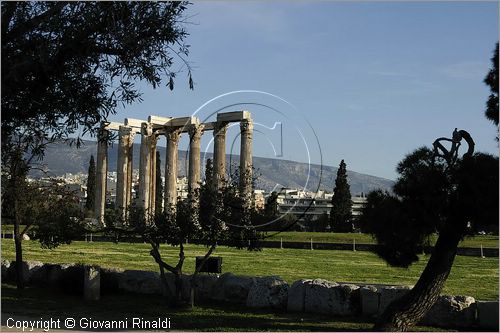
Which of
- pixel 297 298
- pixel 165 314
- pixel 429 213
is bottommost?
pixel 165 314

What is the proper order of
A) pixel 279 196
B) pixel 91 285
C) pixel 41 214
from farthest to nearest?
pixel 279 196
pixel 41 214
pixel 91 285

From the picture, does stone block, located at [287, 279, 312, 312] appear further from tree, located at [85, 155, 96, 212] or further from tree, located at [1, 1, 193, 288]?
tree, located at [85, 155, 96, 212]

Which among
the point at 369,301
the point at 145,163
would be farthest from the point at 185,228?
the point at 145,163

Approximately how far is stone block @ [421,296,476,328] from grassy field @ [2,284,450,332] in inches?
18.1

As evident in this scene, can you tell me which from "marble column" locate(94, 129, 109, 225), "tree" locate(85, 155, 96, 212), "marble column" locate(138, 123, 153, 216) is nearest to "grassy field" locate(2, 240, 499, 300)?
"marble column" locate(138, 123, 153, 216)

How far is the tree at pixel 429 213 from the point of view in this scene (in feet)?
43.3

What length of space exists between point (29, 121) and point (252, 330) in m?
5.94

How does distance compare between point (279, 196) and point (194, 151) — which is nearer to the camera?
point (279, 196)

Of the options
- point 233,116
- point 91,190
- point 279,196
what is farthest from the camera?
point 91,190

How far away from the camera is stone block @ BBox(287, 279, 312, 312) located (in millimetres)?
17875

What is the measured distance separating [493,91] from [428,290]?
3779mm

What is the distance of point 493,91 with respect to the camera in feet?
43.6

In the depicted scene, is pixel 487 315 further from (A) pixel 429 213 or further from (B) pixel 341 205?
(B) pixel 341 205

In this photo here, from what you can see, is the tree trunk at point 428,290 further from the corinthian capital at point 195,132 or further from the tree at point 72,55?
the corinthian capital at point 195,132
